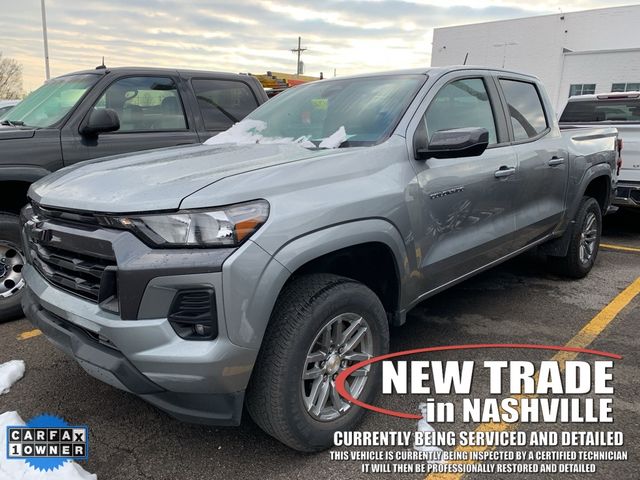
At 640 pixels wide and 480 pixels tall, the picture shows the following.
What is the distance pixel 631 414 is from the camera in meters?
2.85

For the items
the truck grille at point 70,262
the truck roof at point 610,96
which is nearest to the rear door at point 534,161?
the truck grille at point 70,262

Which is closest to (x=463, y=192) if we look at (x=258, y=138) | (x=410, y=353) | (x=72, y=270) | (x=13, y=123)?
(x=410, y=353)

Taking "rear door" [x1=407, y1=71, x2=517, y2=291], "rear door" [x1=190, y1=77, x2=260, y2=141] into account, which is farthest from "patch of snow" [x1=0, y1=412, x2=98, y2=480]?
"rear door" [x1=190, y1=77, x2=260, y2=141]

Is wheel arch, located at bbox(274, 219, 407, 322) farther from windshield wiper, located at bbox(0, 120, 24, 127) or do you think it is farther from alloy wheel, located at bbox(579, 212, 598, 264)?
windshield wiper, located at bbox(0, 120, 24, 127)

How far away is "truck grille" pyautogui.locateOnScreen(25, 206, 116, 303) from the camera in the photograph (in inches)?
85.3

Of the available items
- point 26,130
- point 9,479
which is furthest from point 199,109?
point 9,479

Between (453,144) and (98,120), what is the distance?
9.30 feet

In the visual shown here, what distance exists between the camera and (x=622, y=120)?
285 inches

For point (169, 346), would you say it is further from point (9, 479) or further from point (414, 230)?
point (414, 230)

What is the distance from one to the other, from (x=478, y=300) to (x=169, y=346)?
10.6 feet

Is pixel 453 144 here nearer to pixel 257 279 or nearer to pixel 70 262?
pixel 257 279

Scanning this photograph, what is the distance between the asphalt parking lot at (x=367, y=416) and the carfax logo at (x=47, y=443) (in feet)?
0.25

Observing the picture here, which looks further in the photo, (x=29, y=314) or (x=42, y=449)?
(x=29, y=314)

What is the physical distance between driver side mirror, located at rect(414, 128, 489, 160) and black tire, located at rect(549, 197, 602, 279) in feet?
7.85
